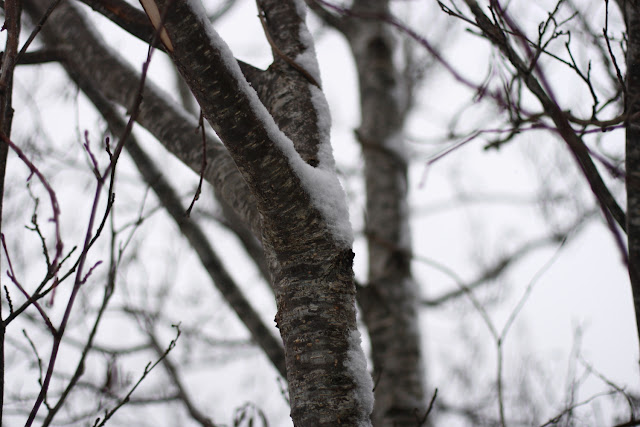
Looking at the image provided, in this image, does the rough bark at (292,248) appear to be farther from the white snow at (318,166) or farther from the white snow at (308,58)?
the white snow at (308,58)

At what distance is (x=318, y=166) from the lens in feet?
3.96

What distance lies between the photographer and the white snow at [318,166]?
930 millimetres

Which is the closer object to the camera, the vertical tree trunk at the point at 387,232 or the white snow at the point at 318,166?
the white snow at the point at 318,166

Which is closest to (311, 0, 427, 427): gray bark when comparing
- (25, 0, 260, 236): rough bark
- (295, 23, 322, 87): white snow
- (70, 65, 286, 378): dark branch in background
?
(70, 65, 286, 378): dark branch in background

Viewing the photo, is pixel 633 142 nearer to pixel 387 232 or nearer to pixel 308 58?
pixel 308 58

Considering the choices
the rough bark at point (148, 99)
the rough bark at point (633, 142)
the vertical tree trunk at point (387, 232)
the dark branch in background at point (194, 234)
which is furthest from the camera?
the vertical tree trunk at point (387, 232)

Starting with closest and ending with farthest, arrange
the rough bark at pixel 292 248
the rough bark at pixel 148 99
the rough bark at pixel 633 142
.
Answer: the rough bark at pixel 292 248, the rough bark at pixel 633 142, the rough bark at pixel 148 99

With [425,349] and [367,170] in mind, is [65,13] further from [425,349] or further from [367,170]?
[425,349]

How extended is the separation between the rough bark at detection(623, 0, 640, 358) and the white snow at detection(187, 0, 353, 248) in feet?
2.25

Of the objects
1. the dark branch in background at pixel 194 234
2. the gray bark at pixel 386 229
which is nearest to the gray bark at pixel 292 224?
the dark branch in background at pixel 194 234

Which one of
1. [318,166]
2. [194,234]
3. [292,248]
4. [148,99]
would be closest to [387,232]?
[194,234]

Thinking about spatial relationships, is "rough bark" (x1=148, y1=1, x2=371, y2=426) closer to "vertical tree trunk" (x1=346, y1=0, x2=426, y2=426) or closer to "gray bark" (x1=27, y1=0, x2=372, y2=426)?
"gray bark" (x1=27, y1=0, x2=372, y2=426)

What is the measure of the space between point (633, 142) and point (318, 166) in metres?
0.81

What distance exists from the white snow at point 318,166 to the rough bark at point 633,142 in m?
0.69
